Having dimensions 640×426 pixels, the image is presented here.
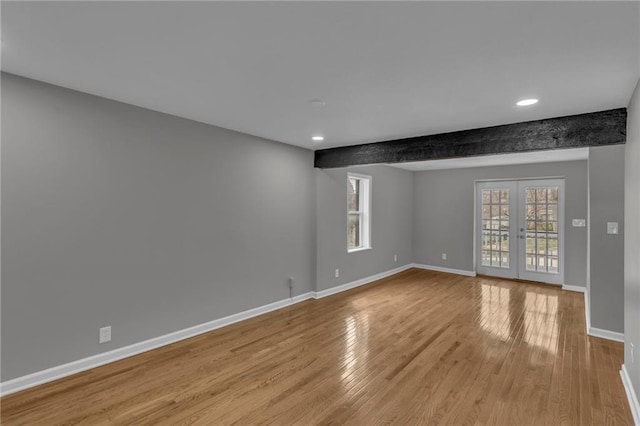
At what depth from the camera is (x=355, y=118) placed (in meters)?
3.25

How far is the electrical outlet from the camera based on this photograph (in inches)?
→ 114

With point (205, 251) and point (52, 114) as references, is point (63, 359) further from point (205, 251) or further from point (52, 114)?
point (52, 114)

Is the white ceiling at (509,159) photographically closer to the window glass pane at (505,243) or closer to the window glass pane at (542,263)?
the window glass pane at (505,243)

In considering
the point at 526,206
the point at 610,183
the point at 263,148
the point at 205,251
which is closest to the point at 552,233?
the point at 526,206

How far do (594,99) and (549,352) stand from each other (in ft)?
7.81

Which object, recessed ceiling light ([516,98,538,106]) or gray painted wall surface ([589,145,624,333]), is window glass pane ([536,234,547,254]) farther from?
recessed ceiling light ([516,98,538,106])

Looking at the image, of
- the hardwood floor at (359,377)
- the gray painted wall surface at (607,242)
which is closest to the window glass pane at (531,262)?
the hardwood floor at (359,377)

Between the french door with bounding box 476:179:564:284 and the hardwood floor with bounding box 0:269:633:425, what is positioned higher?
the french door with bounding box 476:179:564:284

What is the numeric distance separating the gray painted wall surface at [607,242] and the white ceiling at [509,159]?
1.01 m

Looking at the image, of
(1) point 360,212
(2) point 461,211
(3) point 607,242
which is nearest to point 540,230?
(2) point 461,211

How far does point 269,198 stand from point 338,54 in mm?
2705

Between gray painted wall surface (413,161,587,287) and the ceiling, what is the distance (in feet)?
11.8

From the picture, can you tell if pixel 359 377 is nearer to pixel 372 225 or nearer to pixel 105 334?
pixel 105 334

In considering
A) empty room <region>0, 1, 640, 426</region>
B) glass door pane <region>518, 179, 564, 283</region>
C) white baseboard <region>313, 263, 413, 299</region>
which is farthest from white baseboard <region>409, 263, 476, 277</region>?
empty room <region>0, 1, 640, 426</region>
